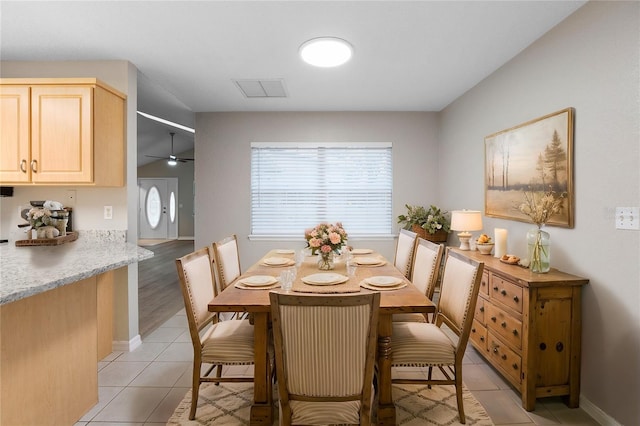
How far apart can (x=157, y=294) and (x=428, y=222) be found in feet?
12.7

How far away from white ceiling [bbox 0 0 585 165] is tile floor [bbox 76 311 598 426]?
2591 millimetres

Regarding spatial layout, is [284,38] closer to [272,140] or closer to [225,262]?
[225,262]

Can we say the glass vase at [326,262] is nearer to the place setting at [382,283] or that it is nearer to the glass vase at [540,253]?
the place setting at [382,283]

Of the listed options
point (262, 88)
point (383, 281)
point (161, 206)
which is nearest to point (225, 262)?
point (383, 281)

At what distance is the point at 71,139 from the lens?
2652 millimetres

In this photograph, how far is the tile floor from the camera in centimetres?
202

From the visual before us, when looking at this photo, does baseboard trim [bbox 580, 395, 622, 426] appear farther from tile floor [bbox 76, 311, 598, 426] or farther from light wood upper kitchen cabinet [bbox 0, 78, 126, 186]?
light wood upper kitchen cabinet [bbox 0, 78, 126, 186]

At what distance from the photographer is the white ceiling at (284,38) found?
2.17 m

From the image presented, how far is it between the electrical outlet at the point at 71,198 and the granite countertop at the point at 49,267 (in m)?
0.56

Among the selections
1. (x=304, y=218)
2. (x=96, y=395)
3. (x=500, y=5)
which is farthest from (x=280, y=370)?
(x=304, y=218)

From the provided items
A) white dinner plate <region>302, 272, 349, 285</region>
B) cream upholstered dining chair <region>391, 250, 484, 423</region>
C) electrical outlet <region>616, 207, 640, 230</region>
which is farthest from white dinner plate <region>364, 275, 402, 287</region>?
electrical outlet <region>616, 207, 640, 230</region>

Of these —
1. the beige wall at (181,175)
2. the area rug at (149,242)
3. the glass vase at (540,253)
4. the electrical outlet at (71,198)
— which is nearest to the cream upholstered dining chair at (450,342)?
the glass vase at (540,253)

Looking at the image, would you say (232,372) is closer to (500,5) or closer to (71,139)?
(71,139)

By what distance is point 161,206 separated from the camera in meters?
11.0
